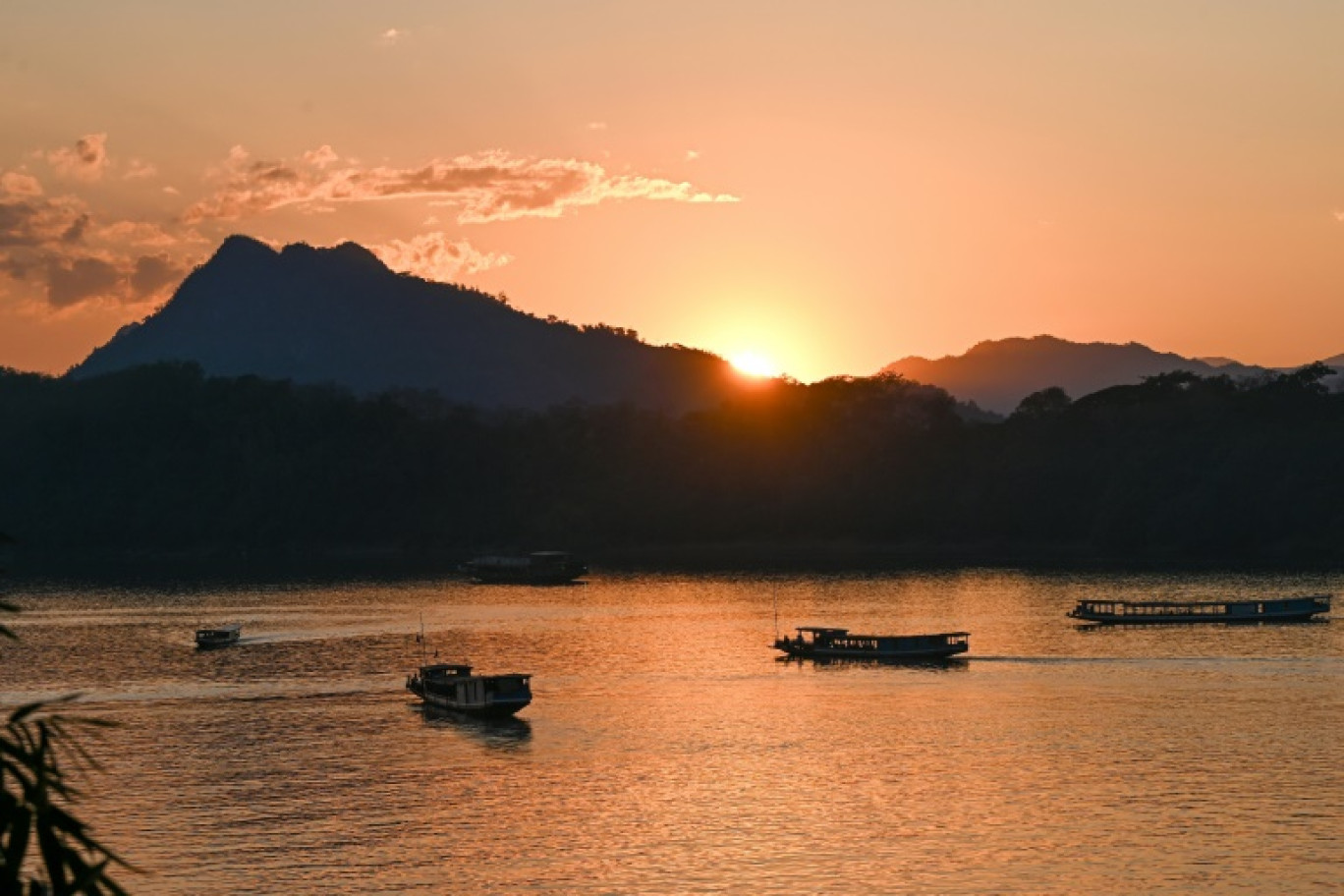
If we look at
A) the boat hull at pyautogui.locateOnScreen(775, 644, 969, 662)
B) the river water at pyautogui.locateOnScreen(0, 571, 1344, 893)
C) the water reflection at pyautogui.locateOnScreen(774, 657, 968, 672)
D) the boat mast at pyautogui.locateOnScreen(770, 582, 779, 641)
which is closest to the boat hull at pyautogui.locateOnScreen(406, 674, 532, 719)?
the river water at pyautogui.locateOnScreen(0, 571, 1344, 893)

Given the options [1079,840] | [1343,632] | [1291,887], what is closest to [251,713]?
[1079,840]

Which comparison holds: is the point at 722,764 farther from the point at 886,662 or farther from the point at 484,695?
the point at 886,662

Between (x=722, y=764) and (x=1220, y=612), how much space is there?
7638 cm

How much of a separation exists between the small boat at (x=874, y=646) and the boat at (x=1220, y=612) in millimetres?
23256

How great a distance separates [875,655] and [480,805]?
5532cm

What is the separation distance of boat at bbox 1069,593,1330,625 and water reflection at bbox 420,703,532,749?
64035mm

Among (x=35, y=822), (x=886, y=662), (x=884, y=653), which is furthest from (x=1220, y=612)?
(x=35, y=822)

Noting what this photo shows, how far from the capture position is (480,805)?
69812 mm

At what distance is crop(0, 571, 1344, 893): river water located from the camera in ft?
193

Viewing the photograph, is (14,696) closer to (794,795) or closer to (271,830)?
(271,830)

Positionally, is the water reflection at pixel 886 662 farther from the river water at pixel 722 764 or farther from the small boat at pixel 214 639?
the small boat at pixel 214 639

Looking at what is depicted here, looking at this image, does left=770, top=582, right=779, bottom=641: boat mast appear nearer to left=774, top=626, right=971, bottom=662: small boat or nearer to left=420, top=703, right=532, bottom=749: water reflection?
left=774, top=626, right=971, bottom=662: small boat

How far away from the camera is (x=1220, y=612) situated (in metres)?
139

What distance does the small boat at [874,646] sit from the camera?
386 ft
